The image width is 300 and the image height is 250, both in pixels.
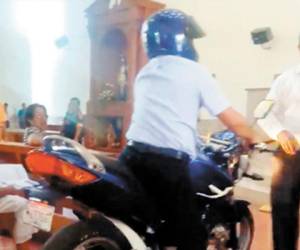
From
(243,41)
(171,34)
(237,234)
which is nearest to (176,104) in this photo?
(171,34)

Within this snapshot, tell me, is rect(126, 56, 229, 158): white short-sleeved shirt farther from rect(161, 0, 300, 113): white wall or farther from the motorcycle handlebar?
rect(161, 0, 300, 113): white wall

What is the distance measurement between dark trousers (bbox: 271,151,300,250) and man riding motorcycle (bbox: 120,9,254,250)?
1.97ft

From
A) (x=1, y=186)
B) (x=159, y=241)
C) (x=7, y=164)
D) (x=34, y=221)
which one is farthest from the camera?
(x=7, y=164)

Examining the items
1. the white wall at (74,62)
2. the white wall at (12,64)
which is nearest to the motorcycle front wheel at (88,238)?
the white wall at (74,62)

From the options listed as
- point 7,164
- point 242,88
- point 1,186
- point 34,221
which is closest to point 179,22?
point 34,221

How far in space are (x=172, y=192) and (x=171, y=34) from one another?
0.56 metres

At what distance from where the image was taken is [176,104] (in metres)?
1.54

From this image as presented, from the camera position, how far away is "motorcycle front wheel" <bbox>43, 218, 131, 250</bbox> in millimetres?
1337

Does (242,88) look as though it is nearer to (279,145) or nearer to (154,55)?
(279,145)

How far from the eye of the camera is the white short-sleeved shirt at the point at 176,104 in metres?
1.54

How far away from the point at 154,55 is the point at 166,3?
370 cm

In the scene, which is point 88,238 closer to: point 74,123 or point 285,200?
point 285,200

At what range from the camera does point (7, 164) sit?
271 cm

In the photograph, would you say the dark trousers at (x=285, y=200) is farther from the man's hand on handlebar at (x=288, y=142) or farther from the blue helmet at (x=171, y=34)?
the blue helmet at (x=171, y=34)
